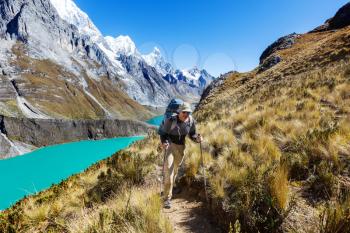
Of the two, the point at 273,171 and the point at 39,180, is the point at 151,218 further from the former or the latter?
the point at 39,180

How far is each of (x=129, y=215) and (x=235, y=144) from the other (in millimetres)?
4350

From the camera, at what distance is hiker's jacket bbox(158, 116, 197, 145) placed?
21.3 feet

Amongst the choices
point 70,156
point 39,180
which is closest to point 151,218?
point 39,180

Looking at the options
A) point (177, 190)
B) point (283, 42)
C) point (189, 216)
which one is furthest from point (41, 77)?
point (189, 216)

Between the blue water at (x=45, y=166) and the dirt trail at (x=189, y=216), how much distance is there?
24437mm

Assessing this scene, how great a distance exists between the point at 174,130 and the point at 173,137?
0.18m

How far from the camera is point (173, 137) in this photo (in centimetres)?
664

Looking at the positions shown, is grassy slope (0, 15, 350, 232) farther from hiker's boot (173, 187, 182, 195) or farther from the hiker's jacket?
the hiker's jacket

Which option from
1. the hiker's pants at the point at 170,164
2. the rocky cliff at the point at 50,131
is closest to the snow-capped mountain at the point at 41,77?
the rocky cliff at the point at 50,131

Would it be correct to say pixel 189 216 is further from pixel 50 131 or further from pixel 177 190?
pixel 50 131

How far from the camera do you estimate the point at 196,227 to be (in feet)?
17.6

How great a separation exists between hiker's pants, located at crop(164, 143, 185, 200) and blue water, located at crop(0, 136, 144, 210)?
24.5 metres

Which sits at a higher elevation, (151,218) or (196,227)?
(151,218)

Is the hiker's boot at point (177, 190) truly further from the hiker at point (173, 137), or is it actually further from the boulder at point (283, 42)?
the boulder at point (283, 42)
